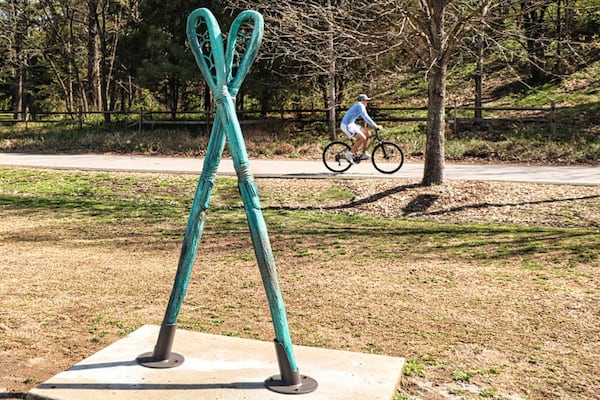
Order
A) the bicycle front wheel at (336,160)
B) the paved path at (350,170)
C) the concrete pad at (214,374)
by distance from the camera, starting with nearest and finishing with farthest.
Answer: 1. the concrete pad at (214,374)
2. the paved path at (350,170)
3. the bicycle front wheel at (336,160)

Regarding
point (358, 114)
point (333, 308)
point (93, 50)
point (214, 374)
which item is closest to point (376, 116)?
point (358, 114)

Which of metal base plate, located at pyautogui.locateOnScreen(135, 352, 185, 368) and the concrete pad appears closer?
the concrete pad

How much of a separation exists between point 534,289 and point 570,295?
34cm

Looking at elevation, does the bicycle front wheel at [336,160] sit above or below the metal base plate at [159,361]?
above

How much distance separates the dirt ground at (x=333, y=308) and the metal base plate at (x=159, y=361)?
653mm

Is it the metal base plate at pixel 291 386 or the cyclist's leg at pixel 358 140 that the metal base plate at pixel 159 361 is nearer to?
the metal base plate at pixel 291 386

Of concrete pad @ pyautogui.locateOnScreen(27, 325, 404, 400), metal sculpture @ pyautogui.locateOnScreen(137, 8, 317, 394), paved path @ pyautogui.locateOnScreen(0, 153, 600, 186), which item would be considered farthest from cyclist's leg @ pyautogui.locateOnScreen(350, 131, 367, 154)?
metal sculpture @ pyautogui.locateOnScreen(137, 8, 317, 394)

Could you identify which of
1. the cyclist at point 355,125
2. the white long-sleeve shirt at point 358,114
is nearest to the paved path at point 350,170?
the cyclist at point 355,125

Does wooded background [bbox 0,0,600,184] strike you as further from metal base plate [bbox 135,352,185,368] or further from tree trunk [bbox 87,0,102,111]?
metal base plate [bbox 135,352,185,368]

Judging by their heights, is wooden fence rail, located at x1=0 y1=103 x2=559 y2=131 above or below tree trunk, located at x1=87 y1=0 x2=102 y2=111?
below

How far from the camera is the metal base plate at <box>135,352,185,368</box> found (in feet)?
13.1

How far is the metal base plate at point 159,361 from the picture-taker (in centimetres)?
401

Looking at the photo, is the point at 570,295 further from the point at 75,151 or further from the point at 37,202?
the point at 75,151

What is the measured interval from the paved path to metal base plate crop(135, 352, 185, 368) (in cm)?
1003
